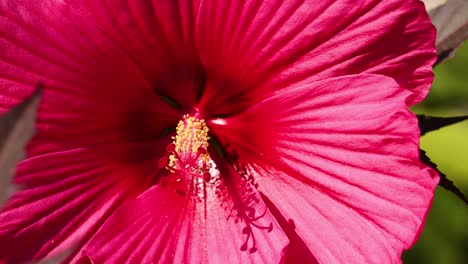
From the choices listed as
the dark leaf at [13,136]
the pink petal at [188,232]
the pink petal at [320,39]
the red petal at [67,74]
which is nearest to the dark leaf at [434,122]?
the pink petal at [320,39]

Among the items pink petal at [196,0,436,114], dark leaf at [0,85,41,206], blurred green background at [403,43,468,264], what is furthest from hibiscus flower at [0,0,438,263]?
blurred green background at [403,43,468,264]

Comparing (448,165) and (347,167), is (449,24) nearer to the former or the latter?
(347,167)

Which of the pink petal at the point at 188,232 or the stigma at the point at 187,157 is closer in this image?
the pink petal at the point at 188,232

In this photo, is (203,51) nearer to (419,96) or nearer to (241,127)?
(241,127)

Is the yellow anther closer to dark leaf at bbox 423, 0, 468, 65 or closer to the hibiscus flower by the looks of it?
the hibiscus flower

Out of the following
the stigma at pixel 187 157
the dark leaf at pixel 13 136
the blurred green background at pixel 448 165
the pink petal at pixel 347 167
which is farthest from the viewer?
the blurred green background at pixel 448 165

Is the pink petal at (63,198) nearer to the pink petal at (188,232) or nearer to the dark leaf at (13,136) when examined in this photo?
the pink petal at (188,232)

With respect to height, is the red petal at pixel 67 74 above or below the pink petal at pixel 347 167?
above
